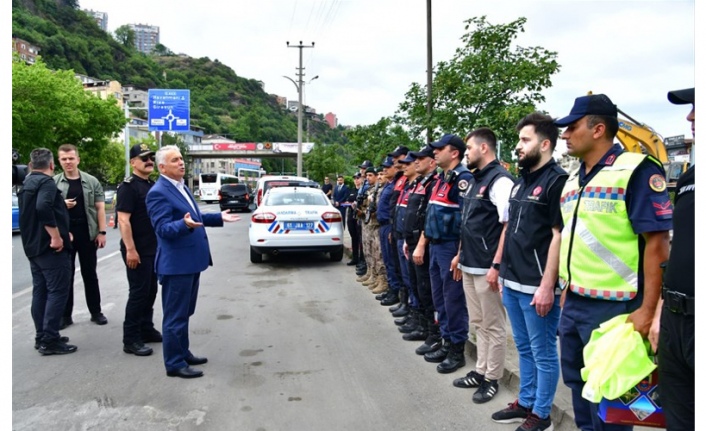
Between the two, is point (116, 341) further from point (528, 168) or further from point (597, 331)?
point (597, 331)

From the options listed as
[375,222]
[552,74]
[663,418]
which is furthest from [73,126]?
[663,418]

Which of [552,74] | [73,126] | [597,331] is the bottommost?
[597,331]

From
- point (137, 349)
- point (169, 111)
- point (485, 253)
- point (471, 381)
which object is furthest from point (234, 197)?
point (485, 253)

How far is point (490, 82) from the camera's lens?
7402mm

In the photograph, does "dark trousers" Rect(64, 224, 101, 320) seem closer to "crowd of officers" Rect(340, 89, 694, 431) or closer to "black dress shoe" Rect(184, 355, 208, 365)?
"black dress shoe" Rect(184, 355, 208, 365)

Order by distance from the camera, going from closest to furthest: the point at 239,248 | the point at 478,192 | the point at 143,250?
1. the point at 478,192
2. the point at 143,250
3. the point at 239,248

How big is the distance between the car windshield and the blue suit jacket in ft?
18.5

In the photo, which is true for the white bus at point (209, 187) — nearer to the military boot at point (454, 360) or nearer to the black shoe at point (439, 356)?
the black shoe at point (439, 356)

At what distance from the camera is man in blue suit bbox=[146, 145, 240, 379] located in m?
4.31

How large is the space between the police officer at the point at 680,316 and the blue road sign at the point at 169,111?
85.1 feet

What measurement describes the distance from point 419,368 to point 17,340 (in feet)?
13.8

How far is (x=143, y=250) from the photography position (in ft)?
16.7

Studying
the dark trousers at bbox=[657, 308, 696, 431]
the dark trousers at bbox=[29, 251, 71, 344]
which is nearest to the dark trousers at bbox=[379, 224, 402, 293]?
the dark trousers at bbox=[29, 251, 71, 344]

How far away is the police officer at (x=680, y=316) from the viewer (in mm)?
1843
